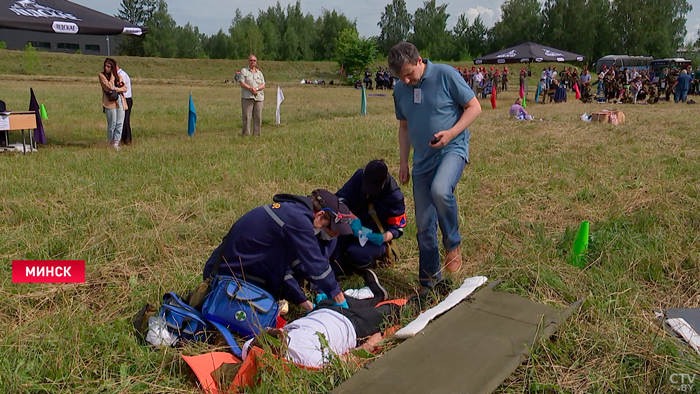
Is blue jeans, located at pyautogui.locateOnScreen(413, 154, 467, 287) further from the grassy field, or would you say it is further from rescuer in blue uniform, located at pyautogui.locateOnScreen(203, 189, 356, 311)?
rescuer in blue uniform, located at pyautogui.locateOnScreen(203, 189, 356, 311)

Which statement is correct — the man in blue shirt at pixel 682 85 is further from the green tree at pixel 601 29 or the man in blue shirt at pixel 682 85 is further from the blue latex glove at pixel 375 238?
the green tree at pixel 601 29

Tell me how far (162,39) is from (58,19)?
84.0 metres

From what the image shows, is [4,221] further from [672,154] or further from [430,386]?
[672,154]

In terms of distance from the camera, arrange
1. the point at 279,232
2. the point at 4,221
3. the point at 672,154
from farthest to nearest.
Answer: the point at 672,154
the point at 4,221
the point at 279,232

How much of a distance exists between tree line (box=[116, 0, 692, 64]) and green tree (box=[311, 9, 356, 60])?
18 cm

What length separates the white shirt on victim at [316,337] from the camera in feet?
9.75

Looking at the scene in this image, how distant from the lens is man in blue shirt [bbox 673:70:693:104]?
23391 mm

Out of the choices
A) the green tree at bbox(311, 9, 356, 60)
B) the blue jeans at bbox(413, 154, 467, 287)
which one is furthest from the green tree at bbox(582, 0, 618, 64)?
the blue jeans at bbox(413, 154, 467, 287)

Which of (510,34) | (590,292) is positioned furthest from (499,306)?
(510,34)

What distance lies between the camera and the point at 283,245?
3457 mm

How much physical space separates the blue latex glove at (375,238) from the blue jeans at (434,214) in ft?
1.65

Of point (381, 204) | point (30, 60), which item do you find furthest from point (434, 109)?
point (30, 60)

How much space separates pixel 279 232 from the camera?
338 centimetres

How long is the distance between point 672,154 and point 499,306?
6.77 m
